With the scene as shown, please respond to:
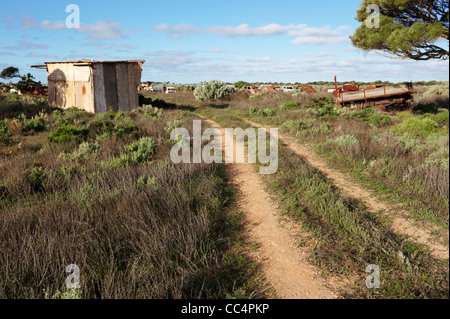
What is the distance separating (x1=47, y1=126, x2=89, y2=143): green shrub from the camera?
10.3 metres

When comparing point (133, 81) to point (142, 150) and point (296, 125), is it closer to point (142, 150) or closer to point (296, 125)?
point (296, 125)

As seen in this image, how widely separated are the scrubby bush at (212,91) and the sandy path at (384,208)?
2013cm

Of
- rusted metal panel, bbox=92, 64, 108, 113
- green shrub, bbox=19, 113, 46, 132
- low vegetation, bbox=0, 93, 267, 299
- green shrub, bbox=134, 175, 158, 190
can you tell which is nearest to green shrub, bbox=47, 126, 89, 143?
low vegetation, bbox=0, 93, 267, 299

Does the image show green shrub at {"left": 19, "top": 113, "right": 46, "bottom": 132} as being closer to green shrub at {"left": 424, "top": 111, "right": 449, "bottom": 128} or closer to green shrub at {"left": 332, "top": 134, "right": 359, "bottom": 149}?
green shrub at {"left": 332, "top": 134, "right": 359, "bottom": 149}

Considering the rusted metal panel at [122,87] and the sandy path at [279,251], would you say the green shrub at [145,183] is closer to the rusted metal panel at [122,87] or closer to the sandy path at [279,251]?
the sandy path at [279,251]

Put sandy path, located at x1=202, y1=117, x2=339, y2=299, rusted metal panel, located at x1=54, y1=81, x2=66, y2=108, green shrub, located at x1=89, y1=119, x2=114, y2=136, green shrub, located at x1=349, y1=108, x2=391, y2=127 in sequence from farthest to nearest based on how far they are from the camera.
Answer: rusted metal panel, located at x1=54, y1=81, x2=66, y2=108
green shrub, located at x1=349, y1=108, x2=391, y2=127
green shrub, located at x1=89, y1=119, x2=114, y2=136
sandy path, located at x1=202, y1=117, x2=339, y2=299

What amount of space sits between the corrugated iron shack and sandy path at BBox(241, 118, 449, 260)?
13.0 meters

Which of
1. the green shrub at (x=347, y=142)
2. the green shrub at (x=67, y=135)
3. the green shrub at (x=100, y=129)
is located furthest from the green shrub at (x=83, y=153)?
the green shrub at (x=347, y=142)

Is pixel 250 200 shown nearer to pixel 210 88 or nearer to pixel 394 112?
pixel 394 112

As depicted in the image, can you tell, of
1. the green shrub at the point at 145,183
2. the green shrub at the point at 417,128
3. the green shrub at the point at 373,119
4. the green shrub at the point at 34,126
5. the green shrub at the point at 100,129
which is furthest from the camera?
the green shrub at the point at 34,126

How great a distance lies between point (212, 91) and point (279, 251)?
27.1 m

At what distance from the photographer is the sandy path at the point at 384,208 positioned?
1.99 m

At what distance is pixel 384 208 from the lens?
505 centimetres
